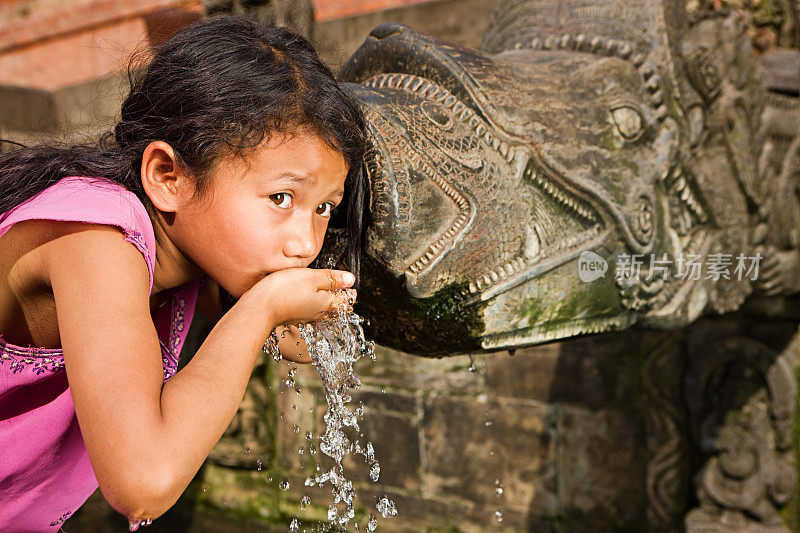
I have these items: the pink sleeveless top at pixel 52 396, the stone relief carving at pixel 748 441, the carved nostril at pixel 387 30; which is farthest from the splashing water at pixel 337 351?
the stone relief carving at pixel 748 441

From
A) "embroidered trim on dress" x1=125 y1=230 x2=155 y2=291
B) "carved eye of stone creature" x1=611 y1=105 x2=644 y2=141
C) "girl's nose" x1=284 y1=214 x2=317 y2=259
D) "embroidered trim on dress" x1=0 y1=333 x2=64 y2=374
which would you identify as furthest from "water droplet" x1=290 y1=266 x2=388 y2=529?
"carved eye of stone creature" x1=611 y1=105 x2=644 y2=141

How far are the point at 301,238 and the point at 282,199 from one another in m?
0.06

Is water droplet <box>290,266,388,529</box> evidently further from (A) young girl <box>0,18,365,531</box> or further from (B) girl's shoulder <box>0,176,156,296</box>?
(B) girl's shoulder <box>0,176,156,296</box>

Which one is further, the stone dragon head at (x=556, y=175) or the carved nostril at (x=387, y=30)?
the carved nostril at (x=387, y=30)

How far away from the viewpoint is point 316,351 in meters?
1.22

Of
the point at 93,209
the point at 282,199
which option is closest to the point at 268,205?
the point at 282,199

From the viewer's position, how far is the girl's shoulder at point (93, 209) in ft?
3.16

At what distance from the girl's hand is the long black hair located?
7 cm

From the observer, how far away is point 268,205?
1008mm

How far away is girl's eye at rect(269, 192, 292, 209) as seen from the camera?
1.02 m

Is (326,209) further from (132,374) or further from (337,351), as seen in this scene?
(132,374)

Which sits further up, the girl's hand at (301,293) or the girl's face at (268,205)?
the girl's face at (268,205)

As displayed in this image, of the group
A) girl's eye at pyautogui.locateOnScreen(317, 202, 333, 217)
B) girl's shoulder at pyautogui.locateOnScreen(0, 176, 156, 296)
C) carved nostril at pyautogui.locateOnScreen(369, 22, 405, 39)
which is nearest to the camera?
girl's shoulder at pyautogui.locateOnScreen(0, 176, 156, 296)

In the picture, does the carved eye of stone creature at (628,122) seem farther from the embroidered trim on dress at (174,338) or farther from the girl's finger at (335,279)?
the embroidered trim on dress at (174,338)
